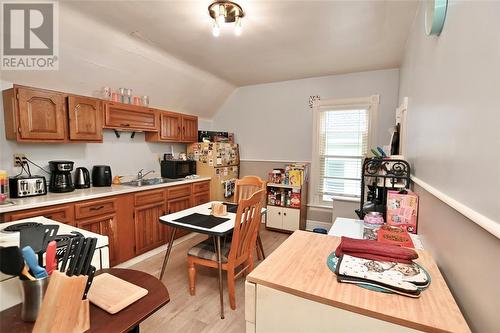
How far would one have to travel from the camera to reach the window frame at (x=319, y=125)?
3.65 metres

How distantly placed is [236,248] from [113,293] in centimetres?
133

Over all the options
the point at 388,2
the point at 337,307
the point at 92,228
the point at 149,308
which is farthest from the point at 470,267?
the point at 92,228

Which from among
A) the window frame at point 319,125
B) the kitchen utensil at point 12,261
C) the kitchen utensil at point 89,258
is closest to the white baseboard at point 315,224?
the window frame at point 319,125

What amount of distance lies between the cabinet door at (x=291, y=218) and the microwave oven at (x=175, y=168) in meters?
1.69

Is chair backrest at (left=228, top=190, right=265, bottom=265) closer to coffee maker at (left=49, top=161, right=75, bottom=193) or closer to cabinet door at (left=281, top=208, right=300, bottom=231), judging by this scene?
cabinet door at (left=281, top=208, right=300, bottom=231)

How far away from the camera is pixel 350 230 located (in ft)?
5.34

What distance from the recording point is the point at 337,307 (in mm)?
741

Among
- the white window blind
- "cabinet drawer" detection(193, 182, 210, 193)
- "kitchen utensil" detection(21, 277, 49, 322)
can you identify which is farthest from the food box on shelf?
"cabinet drawer" detection(193, 182, 210, 193)

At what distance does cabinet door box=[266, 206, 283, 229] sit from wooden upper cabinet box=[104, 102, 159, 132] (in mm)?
2196

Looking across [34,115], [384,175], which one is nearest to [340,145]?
[384,175]

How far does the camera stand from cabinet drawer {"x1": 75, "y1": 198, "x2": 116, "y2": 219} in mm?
2336

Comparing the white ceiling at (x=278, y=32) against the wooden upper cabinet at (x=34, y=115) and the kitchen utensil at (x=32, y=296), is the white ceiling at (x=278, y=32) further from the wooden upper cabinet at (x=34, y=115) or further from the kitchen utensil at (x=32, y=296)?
the kitchen utensil at (x=32, y=296)

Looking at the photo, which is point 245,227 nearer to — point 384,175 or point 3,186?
point 384,175

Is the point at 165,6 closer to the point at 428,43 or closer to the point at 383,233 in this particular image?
the point at 428,43
